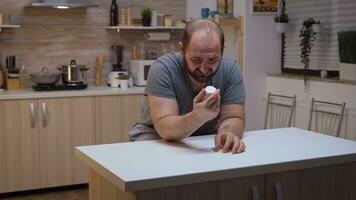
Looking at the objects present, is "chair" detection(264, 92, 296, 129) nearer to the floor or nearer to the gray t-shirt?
the floor

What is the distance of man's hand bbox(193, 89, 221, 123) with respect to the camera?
201 cm

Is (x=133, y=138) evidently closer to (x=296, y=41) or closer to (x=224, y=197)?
(x=224, y=197)

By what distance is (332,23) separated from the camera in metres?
4.55

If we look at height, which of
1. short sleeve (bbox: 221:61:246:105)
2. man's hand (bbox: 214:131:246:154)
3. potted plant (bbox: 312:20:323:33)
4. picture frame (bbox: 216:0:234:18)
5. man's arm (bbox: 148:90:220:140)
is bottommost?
man's hand (bbox: 214:131:246:154)

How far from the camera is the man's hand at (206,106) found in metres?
2.01

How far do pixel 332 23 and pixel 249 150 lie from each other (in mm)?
2754

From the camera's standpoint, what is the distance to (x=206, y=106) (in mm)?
2016

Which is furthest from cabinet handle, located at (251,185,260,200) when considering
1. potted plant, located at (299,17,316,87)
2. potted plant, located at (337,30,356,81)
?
potted plant, located at (299,17,316,87)

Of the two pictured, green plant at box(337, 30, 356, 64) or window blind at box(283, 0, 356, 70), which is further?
window blind at box(283, 0, 356, 70)

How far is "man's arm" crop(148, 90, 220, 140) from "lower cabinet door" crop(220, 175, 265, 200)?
11.4 inches

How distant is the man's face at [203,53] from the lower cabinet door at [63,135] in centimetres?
249

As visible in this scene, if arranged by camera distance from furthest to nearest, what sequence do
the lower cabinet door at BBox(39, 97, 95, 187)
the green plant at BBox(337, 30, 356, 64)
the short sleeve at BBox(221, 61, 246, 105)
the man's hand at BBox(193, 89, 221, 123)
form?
the lower cabinet door at BBox(39, 97, 95, 187) < the green plant at BBox(337, 30, 356, 64) < the short sleeve at BBox(221, 61, 246, 105) < the man's hand at BBox(193, 89, 221, 123)

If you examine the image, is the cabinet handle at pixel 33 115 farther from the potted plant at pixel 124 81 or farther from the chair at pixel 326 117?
the chair at pixel 326 117

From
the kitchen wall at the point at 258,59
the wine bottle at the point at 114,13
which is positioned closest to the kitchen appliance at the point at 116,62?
the wine bottle at the point at 114,13
